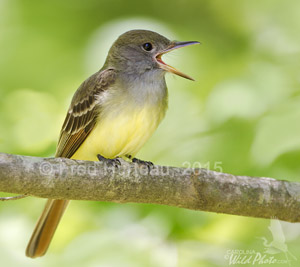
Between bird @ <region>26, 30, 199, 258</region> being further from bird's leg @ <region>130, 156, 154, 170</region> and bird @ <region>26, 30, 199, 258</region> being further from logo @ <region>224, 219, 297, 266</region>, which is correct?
logo @ <region>224, 219, 297, 266</region>

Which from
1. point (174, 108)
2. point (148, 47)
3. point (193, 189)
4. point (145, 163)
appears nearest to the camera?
point (193, 189)

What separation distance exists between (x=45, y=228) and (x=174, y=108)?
147 centimetres

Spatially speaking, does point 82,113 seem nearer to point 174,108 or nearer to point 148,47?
point 174,108

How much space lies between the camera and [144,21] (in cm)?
485

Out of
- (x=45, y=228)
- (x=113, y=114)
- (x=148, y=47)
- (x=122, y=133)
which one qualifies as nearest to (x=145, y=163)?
(x=122, y=133)

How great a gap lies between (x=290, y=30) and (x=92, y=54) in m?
1.75

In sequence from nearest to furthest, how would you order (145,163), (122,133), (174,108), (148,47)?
(145,163), (122,133), (174,108), (148,47)

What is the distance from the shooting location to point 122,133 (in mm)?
4230

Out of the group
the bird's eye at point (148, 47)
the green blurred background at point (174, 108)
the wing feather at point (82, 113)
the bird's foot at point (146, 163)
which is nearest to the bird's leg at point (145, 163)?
the bird's foot at point (146, 163)

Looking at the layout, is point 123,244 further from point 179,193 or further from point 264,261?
point 264,261

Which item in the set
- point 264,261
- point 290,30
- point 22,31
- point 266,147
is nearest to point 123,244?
point 264,261

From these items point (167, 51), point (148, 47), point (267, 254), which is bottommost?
point (267, 254)

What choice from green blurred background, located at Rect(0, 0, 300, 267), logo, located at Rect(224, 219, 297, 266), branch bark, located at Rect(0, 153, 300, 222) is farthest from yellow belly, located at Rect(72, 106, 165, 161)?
logo, located at Rect(224, 219, 297, 266)

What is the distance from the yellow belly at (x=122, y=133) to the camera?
13.9 ft
